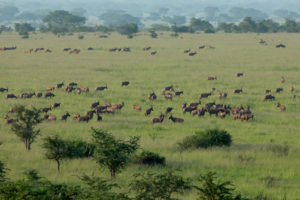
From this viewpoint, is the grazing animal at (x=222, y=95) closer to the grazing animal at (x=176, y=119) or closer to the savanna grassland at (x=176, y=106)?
the savanna grassland at (x=176, y=106)

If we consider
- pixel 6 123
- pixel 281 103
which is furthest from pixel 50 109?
pixel 281 103

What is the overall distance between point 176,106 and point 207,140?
31.7 ft

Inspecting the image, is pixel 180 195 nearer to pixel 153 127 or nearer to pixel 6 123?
pixel 153 127

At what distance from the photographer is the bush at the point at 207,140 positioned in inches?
790

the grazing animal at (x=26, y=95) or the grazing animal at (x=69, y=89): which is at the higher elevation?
the grazing animal at (x=69, y=89)

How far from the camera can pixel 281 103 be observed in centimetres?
3072

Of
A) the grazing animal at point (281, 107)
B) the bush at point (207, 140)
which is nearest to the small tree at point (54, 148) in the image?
the bush at point (207, 140)

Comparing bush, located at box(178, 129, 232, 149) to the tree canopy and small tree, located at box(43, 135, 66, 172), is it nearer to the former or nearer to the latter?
small tree, located at box(43, 135, 66, 172)

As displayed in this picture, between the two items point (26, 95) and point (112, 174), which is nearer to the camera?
point (112, 174)

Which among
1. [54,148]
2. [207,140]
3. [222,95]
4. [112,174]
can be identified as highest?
[222,95]

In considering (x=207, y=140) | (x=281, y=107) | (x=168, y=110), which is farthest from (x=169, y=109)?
(x=207, y=140)

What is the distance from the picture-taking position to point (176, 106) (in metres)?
29.8

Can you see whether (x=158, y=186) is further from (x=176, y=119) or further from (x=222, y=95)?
(x=222, y=95)

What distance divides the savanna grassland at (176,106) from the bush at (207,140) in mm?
486
